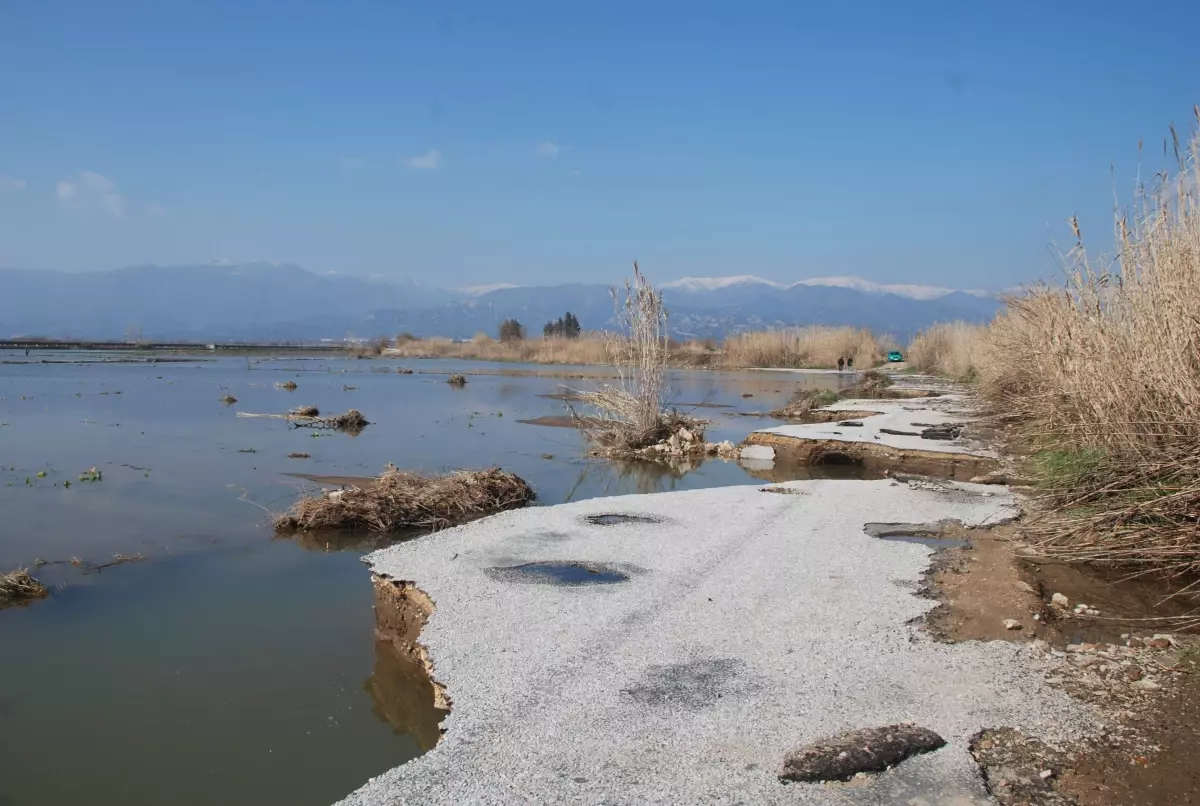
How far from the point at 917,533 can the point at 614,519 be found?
103 inches

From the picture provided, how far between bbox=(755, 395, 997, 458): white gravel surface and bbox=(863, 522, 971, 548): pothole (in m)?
4.02

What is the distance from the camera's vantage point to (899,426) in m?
13.9

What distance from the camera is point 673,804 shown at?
2879 millimetres

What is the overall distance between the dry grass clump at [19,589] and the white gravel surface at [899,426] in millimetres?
9778

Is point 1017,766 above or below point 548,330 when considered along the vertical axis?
below

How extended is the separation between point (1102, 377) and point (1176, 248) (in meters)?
1.01

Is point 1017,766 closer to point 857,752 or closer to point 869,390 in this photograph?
point 857,752

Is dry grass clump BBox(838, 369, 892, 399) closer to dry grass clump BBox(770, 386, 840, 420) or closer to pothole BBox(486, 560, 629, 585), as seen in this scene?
dry grass clump BBox(770, 386, 840, 420)

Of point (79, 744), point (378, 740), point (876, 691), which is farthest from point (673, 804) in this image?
point (79, 744)

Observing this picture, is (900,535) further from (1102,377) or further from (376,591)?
(376,591)

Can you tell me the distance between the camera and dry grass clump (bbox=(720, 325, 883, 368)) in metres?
44.2

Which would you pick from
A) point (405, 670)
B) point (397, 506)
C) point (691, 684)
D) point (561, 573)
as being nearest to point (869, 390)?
point (397, 506)

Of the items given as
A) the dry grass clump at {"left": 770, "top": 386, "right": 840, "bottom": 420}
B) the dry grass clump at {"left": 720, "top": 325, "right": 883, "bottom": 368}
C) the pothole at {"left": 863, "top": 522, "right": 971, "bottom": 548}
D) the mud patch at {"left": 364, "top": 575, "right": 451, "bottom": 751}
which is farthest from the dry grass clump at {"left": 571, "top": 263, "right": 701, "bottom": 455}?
the dry grass clump at {"left": 720, "top": 325, "right": 883, "bottom": 368}

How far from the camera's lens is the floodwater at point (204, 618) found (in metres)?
3.95
